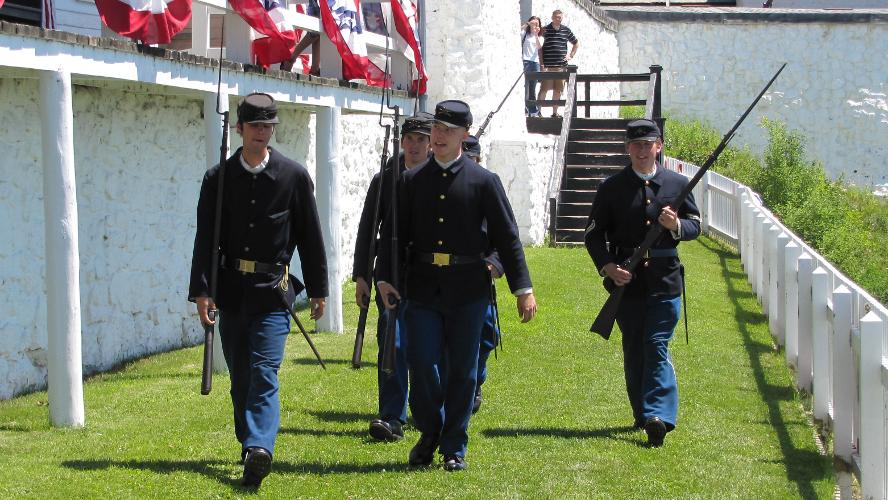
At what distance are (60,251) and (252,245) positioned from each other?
2.00 m

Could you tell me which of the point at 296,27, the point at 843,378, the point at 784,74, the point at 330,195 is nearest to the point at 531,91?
the point at 784,74

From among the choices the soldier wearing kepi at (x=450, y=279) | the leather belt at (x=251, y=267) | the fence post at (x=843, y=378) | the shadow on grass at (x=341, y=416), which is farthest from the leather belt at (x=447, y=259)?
the fence post at (x=843, y=378)

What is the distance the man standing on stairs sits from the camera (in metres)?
25.8

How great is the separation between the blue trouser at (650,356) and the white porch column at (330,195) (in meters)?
5.11

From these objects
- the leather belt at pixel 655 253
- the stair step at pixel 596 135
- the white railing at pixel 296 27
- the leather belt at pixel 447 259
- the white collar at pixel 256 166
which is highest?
the white railing at pixel 296 27

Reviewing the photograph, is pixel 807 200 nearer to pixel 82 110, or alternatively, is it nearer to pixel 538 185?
pixel 538 185

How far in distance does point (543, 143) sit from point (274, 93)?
10.7 metres

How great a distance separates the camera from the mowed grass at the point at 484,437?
744 centimetres

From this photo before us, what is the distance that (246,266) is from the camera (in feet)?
24.4

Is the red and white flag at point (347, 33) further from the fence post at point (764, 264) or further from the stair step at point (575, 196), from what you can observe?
the stair step at point (575, 196)

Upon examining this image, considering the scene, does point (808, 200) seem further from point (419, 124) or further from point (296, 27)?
point (419, 124)

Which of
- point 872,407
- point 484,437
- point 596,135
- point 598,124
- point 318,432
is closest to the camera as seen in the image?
point 872,407

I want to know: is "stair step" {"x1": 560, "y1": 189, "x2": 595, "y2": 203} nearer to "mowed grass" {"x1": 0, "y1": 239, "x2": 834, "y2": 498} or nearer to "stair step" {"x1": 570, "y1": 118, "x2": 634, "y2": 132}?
"stair step" {"x1": 570, "y1": 118, "x2": 634, "y2": 132}

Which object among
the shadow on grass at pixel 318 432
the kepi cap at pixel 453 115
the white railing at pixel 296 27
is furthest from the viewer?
the white railing at pixel 296 27
